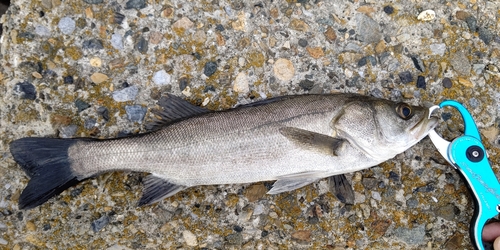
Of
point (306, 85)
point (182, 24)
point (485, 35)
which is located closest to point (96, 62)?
point (182, 24)

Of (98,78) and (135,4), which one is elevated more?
(135,4)

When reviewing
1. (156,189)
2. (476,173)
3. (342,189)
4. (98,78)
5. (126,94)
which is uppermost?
(98,78)

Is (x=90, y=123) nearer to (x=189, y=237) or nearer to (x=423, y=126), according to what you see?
(x=189, y=237)

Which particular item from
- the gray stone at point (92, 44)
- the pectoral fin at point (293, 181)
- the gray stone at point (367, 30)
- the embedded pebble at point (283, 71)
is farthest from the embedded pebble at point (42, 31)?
→ the gray stone at point (367, 30)

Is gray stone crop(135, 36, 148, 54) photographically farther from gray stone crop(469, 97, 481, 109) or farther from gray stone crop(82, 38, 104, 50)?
gray stone crop(469, 97, 481, 109)

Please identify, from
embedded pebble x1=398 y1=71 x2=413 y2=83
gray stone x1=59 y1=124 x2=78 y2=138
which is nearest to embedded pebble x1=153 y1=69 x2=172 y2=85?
gray stone x1=59 y1=124 x2=78 y2=138

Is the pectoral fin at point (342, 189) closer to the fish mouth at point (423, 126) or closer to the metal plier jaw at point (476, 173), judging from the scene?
the fish mouth at point (423, 126)
